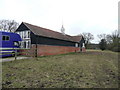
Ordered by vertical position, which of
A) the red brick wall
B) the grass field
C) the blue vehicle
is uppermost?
the blue vehicle

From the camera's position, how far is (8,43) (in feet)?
43.1

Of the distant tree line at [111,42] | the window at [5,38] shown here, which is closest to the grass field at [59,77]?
the window at [5,38]

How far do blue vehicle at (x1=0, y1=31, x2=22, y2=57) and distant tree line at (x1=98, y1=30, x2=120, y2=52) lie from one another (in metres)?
22.0

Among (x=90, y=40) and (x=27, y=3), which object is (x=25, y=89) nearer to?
(x=27, y=3)

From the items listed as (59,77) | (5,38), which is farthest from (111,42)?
(59,77)

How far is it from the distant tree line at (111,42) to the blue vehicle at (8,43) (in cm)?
2198

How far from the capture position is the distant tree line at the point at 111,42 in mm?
34094

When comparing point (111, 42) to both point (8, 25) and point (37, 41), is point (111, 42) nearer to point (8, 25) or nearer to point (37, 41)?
point (37, 41)

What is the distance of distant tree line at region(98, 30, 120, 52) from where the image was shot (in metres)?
34.1

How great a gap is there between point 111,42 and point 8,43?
4301cm

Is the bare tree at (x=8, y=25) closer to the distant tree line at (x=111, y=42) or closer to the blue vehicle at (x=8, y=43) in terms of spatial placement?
the blue vehicle at (x=8, y=43)

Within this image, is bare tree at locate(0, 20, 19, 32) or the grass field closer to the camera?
the grass field

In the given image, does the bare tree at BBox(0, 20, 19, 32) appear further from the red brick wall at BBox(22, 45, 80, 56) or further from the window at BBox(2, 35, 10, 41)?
the window at BBox(2, 35, 10, 41)

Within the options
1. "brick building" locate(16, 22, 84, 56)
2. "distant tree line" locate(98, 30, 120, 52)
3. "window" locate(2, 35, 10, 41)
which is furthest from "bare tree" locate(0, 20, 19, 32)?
"distant tree line" locate(98, 30, 120, 52)
